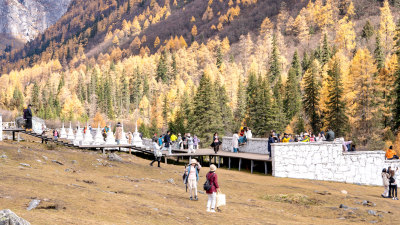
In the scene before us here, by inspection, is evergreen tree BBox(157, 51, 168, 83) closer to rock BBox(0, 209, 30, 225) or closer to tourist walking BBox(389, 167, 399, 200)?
tourist walking BBox(389, 167, 399, 200)

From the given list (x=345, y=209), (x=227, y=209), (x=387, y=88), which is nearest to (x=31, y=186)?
(x=227, y=209)

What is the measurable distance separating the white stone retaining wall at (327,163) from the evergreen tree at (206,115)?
117 feet

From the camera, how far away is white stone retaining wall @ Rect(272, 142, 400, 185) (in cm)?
2831

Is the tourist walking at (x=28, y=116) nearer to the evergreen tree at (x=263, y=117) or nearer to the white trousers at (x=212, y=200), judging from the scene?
the white trousers at (x=212, y=200)

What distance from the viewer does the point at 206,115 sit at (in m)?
64.5

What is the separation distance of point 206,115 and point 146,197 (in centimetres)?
4834

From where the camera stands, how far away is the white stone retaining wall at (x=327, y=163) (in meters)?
Answer: 28.3

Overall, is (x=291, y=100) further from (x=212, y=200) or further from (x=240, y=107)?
(x=212, y=200)

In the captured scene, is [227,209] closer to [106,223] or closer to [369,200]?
[106,223]

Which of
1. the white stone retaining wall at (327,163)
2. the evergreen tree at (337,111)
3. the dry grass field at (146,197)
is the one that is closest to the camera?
the dry grass field at (146,197)

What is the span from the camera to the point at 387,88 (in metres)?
62.4

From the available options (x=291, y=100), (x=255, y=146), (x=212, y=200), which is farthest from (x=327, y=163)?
(x=291, y=100)

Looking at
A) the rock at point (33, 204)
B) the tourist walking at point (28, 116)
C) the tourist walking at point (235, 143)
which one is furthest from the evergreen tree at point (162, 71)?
the rock at point (33, 204)

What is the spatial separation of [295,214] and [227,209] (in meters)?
2.99
